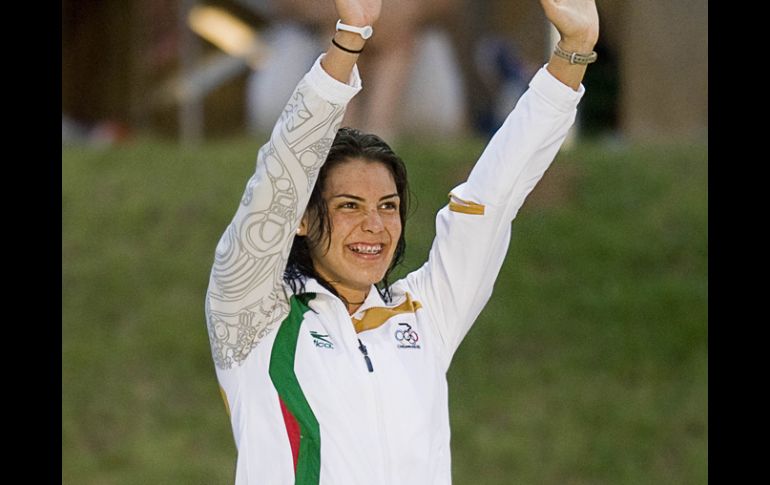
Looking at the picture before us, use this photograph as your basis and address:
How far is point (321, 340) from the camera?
2824 millimetres

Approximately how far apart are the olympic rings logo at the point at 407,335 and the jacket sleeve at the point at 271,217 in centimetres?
25

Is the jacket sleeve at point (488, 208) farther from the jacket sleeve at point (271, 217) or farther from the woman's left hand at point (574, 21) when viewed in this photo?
the jacket sleeve at point (271, 217)

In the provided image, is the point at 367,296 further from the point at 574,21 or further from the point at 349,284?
the point at 574,21

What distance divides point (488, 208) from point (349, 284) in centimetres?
33

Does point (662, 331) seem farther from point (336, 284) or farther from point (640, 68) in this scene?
point (336, 284)

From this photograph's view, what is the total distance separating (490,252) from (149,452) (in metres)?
4.51

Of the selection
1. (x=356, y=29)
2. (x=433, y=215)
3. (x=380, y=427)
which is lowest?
(x=380, y=427)

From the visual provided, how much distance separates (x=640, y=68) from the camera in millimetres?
9125

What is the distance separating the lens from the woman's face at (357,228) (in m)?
2.87

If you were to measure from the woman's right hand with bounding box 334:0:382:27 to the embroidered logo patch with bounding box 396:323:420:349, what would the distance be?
25.3 inches

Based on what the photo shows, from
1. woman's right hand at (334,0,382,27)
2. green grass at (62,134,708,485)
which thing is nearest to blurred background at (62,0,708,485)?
green grass at (62,134,708,485)

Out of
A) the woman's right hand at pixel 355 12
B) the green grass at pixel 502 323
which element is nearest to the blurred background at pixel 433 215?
the green grass at pixel 502 323

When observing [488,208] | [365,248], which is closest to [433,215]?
[488,208]
